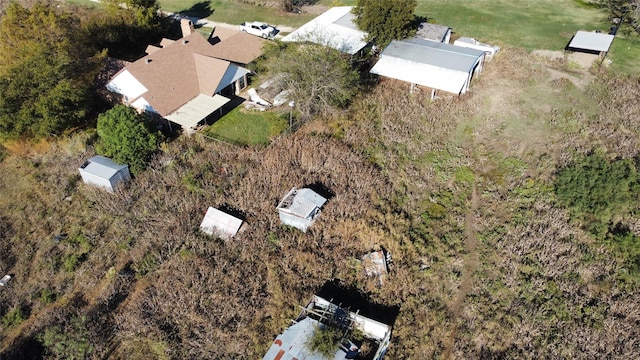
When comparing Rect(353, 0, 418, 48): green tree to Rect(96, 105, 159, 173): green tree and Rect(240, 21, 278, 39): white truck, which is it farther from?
Rect(96, 105, 159, 173): green tree

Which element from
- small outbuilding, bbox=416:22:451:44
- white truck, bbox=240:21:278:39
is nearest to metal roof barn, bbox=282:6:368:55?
white truck, bbox=240:21:278:39

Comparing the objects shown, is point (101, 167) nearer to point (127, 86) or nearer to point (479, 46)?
point (127, 86)

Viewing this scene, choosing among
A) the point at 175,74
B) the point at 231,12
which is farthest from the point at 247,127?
the point at 231,12

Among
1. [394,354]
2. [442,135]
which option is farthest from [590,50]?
[394,354]

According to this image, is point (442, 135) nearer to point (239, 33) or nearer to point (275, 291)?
point (275, 291)

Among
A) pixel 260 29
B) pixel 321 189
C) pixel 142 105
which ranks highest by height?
pixel 260 29

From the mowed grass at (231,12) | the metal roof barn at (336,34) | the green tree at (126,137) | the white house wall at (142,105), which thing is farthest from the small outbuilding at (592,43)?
the green tree at (126,137)
